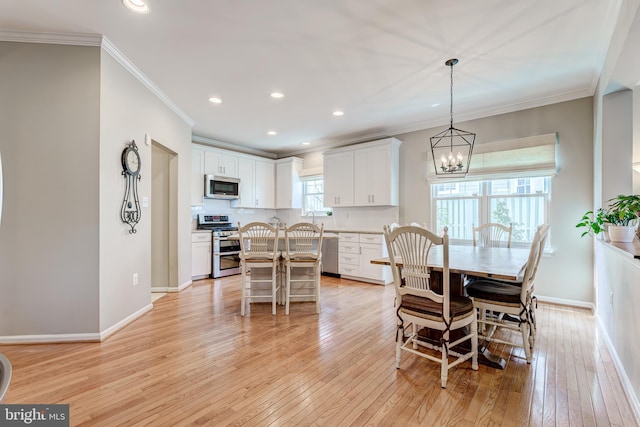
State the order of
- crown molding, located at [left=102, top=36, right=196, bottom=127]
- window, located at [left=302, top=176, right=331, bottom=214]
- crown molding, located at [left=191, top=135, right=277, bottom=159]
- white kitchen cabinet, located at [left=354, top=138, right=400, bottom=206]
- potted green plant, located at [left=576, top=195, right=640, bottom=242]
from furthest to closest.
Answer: window, located at [left=302, top=176, right=331, bottom=214] → crown molding, located at [left=191, top=135, right=277, bottom=159] → white kitchen cabinet, located at [left=354, top=138, right=400, bottom=206] → crown molding, located at [left=102, top=36, right=196, bottom=127] → potted green plant, located at [left=576, top=195, right=640, bottom=242]

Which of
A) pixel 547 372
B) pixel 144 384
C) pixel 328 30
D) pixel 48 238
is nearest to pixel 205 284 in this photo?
pixel 48 238

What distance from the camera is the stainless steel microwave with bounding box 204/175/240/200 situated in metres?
5.60

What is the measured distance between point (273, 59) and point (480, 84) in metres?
2.38

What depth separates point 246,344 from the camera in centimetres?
273

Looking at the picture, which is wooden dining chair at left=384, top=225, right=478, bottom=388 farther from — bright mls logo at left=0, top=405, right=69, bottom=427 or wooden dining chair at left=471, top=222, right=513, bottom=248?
bright mls logo at left=0, top=405, right=69, bottom=427

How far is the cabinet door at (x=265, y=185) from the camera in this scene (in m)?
6.66

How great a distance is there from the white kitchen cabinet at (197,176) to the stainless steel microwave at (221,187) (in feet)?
0.28

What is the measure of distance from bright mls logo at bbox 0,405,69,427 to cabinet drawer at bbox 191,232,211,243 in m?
3.50

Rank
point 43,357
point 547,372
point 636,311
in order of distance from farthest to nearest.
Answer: point 43,357
point 547,372
point 636,311

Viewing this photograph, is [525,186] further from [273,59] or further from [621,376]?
[273,59]

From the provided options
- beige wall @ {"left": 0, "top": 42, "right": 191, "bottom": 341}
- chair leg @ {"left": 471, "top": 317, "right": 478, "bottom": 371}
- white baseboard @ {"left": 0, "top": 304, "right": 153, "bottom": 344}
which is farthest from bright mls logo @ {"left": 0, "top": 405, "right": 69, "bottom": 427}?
chair leg @ {"left": 471, "top": 317, "right": 478, "bottom": 371}

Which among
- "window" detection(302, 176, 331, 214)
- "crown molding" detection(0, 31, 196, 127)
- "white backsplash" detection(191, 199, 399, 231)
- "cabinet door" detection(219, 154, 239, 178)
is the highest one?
"crown molding" detection(0, 31, 196, 127)

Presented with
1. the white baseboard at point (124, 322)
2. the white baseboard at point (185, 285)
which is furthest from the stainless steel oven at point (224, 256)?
the white baseboard at point (124, 322)

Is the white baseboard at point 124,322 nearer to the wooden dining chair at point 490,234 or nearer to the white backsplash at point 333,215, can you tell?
the white backsplash at point 333,215
